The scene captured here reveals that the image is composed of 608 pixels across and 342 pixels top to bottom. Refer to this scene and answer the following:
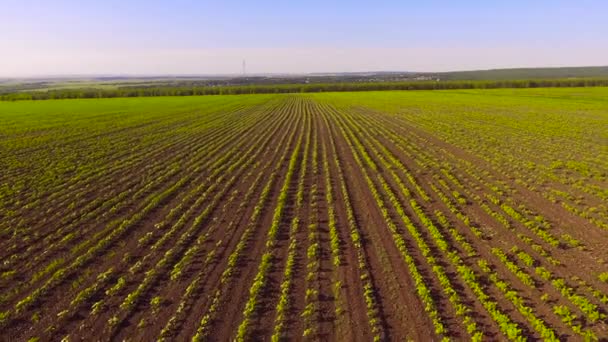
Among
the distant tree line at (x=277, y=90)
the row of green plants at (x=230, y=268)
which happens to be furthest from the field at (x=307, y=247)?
the distant tree line at (x=277, y=90)

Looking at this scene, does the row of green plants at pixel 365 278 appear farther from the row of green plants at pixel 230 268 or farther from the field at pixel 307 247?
the row of green plants at pixel 230 268

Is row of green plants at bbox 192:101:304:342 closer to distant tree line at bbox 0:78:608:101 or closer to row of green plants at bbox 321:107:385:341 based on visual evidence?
row of green plants at bbox 321:107:385:341

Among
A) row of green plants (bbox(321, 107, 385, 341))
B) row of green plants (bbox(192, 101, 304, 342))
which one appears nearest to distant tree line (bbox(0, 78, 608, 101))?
row of green plants (bbox(192, 101, 304, 342))

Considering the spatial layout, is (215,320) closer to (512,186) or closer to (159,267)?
(159,267)

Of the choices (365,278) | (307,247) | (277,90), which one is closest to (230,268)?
(307,247)

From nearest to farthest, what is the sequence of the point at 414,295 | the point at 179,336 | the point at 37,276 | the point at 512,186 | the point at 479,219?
1. the point at 179,336
2. the point at 414,295
3. the point at 37,276
4. the point at 479,219
5. the point at 512,186

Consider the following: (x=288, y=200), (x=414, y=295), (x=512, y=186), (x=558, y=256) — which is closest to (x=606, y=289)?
(x=558, y=256)

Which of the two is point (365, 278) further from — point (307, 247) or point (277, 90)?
point (277, 90)

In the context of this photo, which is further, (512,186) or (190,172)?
(190,172)
